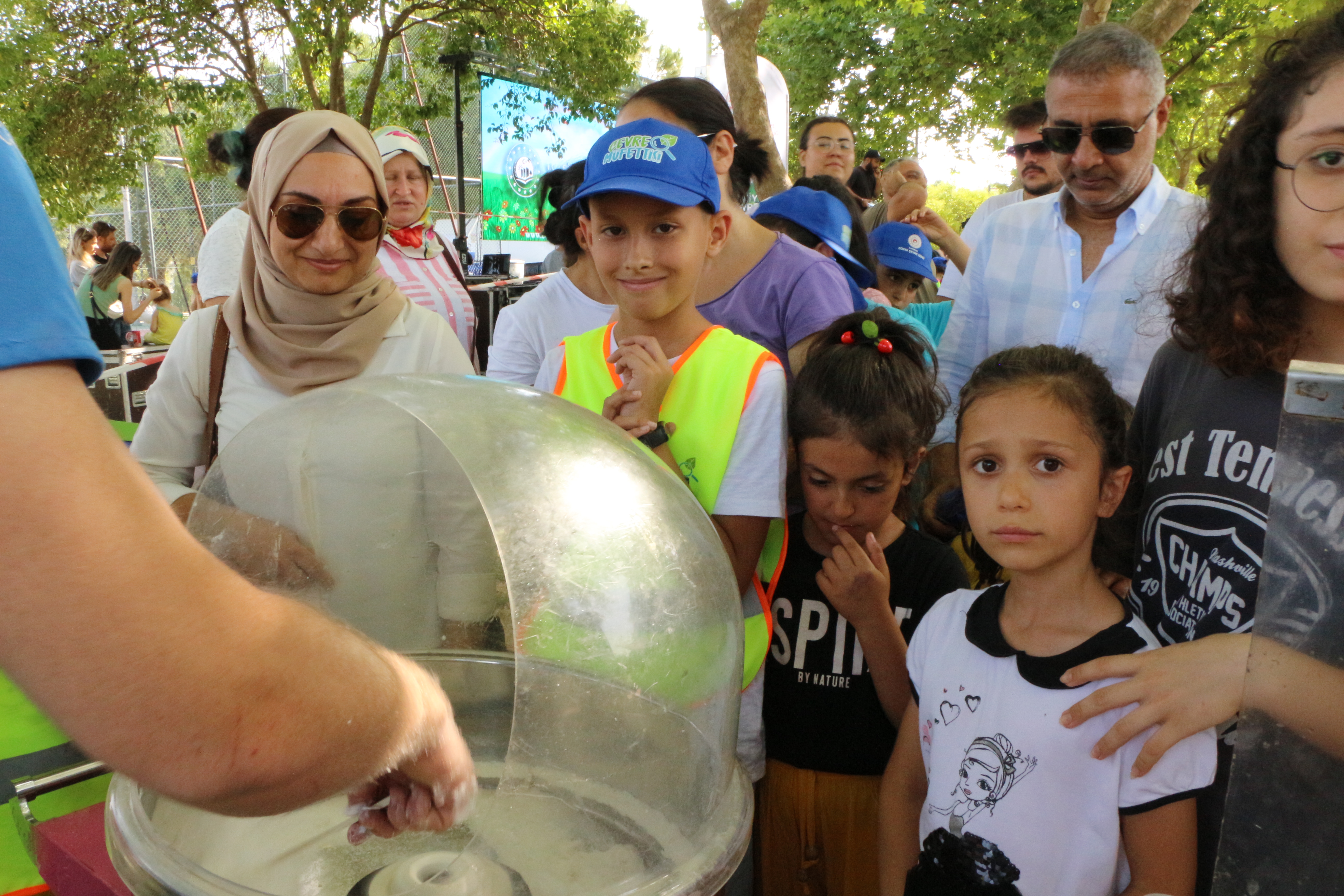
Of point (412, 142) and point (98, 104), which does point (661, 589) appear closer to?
point (412, 142)

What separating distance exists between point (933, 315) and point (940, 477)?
1.26 metres

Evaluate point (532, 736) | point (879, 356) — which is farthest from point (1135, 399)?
point (532, 736)

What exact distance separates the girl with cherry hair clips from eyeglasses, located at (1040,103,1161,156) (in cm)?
103

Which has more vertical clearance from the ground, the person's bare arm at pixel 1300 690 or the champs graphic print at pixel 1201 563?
the person's bare arm at pixel 1300 690

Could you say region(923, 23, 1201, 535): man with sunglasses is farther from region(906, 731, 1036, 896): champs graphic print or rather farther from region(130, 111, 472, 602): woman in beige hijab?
region(130, 111, 472, 602): woman in beige hijab

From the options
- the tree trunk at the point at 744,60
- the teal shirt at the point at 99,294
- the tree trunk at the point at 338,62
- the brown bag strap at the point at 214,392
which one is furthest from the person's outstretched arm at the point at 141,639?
the tree trunk at the point at 338,62

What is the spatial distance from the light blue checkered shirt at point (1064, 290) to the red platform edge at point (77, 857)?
2078mm

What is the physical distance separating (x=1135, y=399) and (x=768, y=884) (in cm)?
144

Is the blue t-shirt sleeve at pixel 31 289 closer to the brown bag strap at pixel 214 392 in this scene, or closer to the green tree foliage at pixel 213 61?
the brown bag strap at pixel 214 392

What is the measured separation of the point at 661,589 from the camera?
3.16 ft

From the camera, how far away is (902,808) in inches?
62.1

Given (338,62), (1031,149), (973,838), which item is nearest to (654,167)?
(973,838)

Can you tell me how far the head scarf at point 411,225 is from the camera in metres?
3.52

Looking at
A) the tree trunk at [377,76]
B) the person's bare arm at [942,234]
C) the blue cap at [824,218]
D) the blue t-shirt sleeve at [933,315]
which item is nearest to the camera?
the blue cap at [824,218]
